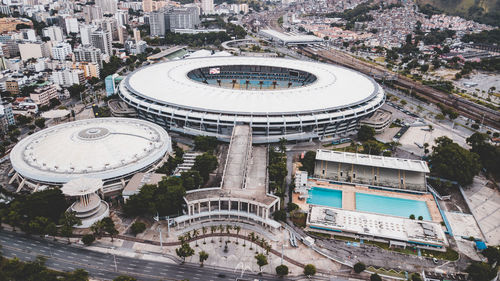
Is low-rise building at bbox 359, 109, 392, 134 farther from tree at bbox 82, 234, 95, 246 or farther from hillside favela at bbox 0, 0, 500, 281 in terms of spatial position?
tree at bbox 82, 234, 95, 246

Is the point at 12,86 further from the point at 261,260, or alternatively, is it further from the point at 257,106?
the point at 261,260

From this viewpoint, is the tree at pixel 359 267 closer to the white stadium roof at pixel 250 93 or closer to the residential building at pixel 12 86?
the white stadium roof at pixel 250 93

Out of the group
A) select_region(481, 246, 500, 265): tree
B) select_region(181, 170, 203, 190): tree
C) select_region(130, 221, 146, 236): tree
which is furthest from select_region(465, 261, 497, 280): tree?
select_region(130, 221, 146, 236): tree

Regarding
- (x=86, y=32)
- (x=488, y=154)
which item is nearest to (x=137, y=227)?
(x=488, y=154)

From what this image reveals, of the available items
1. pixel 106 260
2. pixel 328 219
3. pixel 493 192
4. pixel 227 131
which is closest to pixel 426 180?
pixel 493 192

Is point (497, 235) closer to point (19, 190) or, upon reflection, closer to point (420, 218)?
point (420, 218)

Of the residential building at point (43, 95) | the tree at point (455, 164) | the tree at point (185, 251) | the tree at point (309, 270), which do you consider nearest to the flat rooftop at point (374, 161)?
the tree at point (455, 164)
